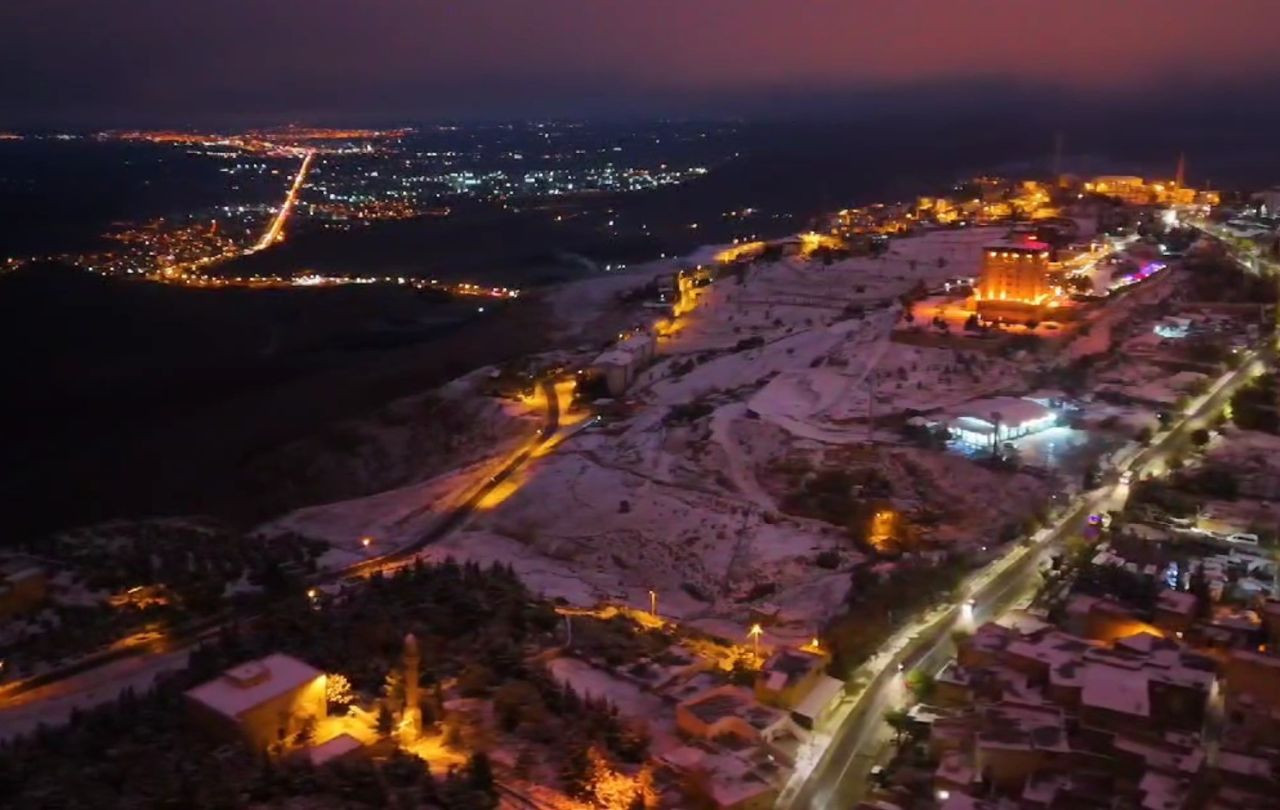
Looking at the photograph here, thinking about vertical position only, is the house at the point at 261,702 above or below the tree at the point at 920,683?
above

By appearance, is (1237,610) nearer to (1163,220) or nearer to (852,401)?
(852,401)

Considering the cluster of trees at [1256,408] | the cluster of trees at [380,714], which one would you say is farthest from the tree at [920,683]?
the cluster of trees at [1256,408]

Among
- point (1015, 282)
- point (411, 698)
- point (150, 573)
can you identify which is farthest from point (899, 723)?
point (1015, 282)

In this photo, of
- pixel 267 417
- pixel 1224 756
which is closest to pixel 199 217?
pixel 267 417

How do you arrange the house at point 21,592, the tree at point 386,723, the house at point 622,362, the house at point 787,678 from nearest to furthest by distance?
the tree at point 386,723, the house at point 787,678, the house at point 21,592, the house at point 622,362

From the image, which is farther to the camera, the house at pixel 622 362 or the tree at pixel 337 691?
the house at pixel 622 362

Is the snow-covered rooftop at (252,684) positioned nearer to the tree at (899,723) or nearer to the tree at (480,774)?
the tree at (480,774)
